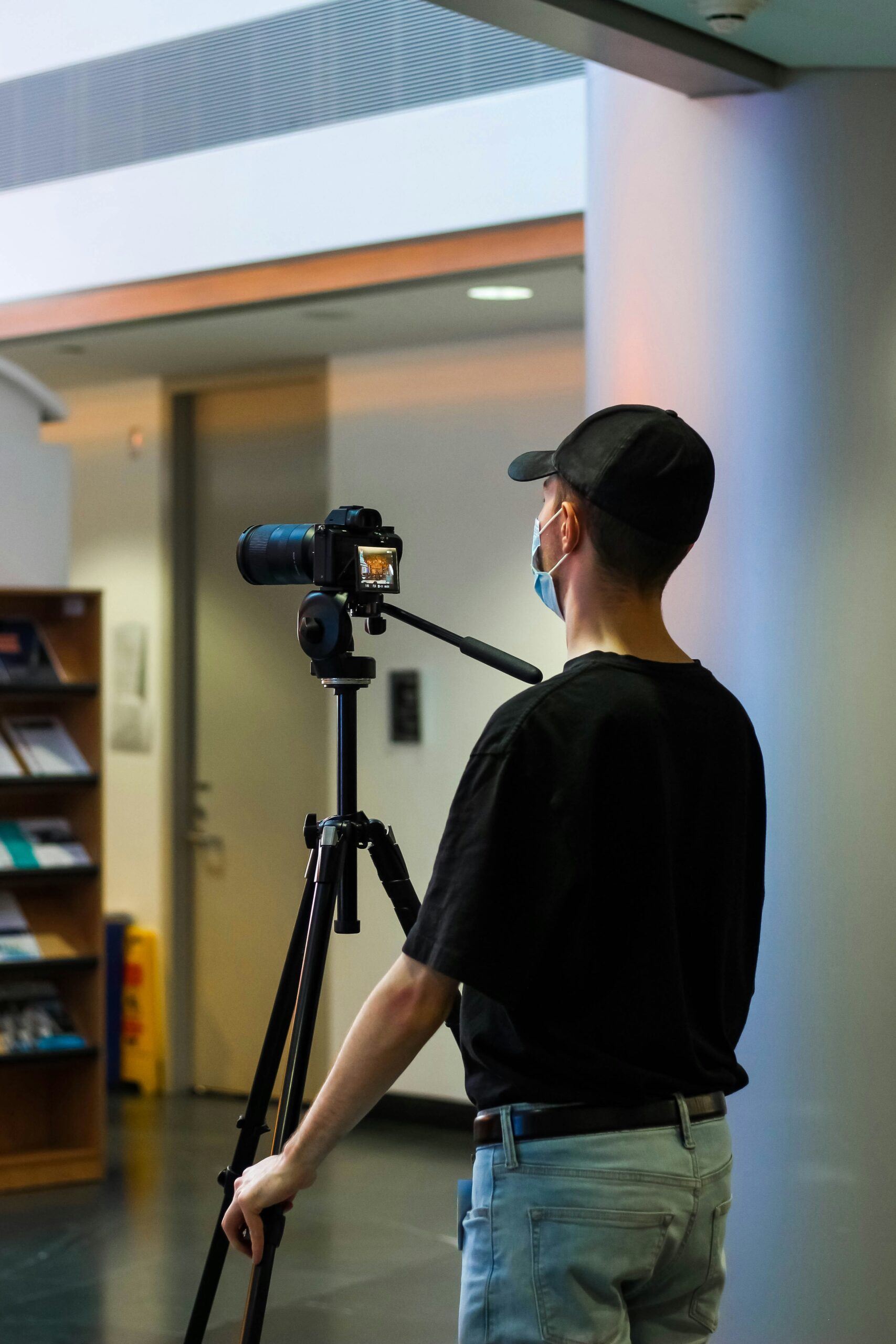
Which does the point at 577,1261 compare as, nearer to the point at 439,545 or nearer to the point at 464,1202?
the point at 464,1202

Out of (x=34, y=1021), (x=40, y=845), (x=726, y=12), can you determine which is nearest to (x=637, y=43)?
(x=726, y=12)

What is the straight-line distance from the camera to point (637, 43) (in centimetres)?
257

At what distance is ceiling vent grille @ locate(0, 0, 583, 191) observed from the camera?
4637 millimetres

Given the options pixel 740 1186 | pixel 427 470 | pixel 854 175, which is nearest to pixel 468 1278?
pixel 740 1186

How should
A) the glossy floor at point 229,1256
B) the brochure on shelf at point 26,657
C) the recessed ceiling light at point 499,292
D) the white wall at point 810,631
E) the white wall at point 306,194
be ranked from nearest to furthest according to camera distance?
the white wall at point 810,631 → the glossy floor at point 229,1256 → the white wall at point 306,194 → the recessed ceiling light at point 499,292 → the brochure on shelf at point 26,657

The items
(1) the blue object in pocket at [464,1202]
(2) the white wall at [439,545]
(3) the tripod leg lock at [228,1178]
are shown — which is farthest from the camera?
(2) the white wall at [439,545]

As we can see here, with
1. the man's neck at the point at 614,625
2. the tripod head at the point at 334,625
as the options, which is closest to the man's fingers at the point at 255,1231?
the man's neck at the point at 614,625

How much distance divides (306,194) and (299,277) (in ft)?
0.80

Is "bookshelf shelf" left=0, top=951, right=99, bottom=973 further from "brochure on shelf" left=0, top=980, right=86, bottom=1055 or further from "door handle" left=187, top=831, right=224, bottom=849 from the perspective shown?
"door handle" left=187, top=831, right=224, bottom=849

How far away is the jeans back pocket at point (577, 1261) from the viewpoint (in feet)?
4.51

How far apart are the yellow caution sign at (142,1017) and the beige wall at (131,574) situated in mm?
85

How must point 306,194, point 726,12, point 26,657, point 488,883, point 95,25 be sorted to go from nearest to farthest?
point 488,883 → point 726,12 → point 306,194 → point 26,657 → point 95,25

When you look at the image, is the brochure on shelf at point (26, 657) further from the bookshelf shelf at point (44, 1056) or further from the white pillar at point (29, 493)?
the bookshelf shelf at point (44, 1056)

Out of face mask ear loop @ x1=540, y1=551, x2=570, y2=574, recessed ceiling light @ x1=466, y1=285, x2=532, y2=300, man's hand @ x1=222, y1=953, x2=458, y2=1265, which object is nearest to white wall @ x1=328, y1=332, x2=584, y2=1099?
recessed ceiling light @ x1=466, y1=285, x2=532, y2=300
